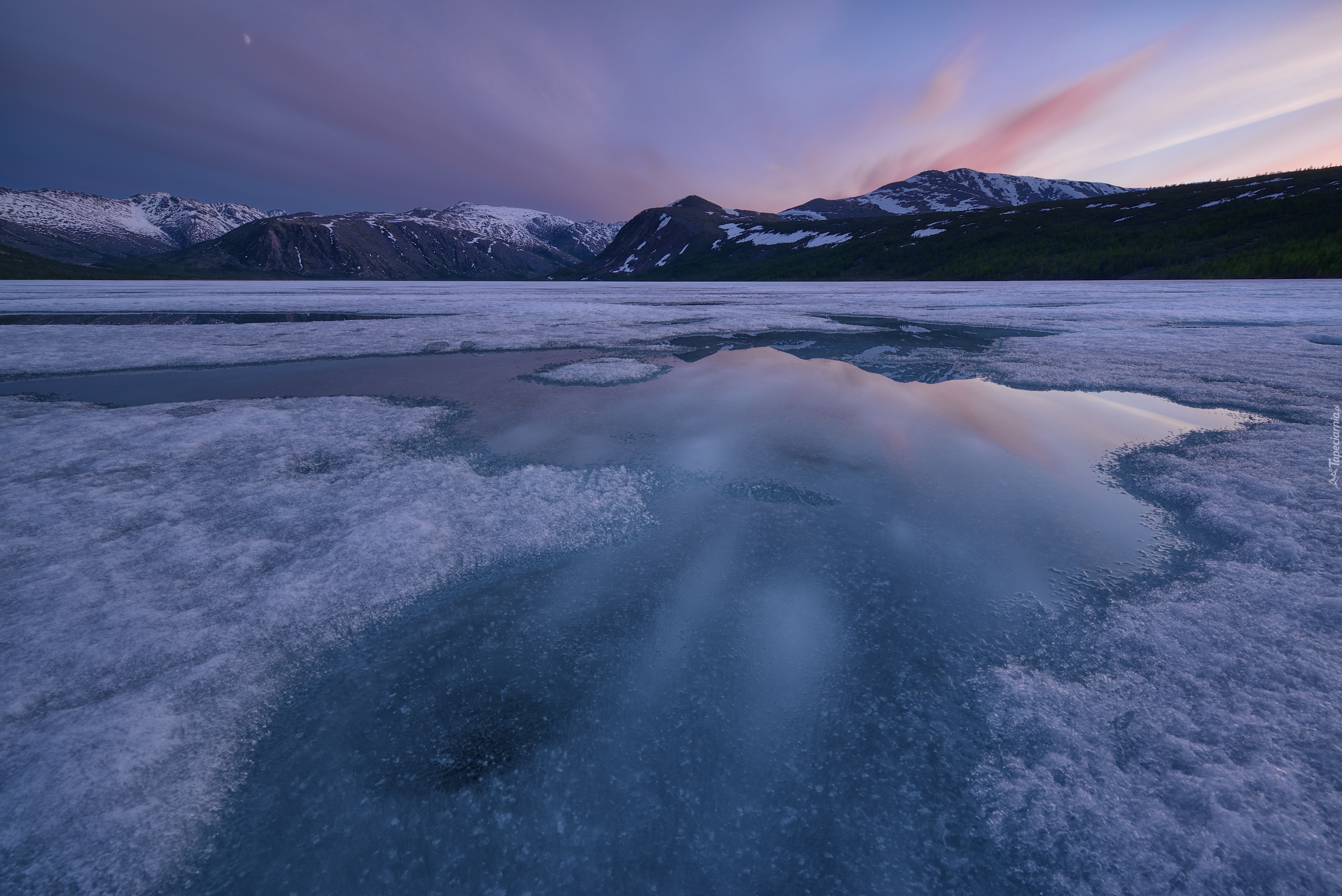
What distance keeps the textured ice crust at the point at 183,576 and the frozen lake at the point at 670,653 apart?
0.9 inches

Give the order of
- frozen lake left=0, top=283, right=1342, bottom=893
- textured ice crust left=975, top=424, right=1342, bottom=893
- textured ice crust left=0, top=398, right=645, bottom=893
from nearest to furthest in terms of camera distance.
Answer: textured ice crust left=975, top=424, right=1342, bottom=893 < frozen lake left=0, top=283, right=1342, bottom=893 < textured ice crust left=0, top=398, right=645, bottom=893

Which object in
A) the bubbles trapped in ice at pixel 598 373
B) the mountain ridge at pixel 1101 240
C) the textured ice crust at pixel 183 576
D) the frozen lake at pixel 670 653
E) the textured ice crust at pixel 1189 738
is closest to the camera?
the textured ice crust at pixel 1189 738

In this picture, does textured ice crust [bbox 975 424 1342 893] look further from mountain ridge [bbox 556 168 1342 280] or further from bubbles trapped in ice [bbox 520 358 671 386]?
→ mountain ridge [bbox 556 168 1342 280]

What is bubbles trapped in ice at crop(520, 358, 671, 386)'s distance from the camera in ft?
31.8

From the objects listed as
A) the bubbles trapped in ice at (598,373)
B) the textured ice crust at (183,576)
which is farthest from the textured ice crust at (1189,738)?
the bubbles trapped in ice at (598,373)

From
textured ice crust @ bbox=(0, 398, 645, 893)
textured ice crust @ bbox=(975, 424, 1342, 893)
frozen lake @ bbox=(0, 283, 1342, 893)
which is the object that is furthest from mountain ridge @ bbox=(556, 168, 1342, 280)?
textured ice crust @ bbox=(0, 398, 645, 893)

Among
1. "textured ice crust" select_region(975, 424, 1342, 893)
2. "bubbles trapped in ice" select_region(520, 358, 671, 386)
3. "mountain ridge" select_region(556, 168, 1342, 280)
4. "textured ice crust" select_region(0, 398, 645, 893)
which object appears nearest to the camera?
"textured ice crust" select_region(975, 424, 1342, 893)

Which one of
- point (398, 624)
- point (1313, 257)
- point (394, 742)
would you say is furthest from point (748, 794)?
point (1313, 257)

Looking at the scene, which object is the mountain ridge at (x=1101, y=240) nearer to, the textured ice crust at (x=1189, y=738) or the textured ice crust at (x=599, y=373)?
the textured ice crust at (x=599, y=373)

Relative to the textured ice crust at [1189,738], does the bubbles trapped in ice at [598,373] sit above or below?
above

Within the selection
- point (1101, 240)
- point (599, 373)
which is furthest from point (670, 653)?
point (1101, 240)

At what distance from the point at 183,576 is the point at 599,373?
7.36m

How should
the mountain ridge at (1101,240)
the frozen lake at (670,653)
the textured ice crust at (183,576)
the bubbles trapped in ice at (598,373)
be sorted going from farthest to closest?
the mountain ridge at (1101,240) < the bubbles trapped in ice at (598,373) < the textured ice crust at (183,576) < the frozen lake at (670,653)

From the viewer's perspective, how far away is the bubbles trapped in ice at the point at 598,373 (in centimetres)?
970
